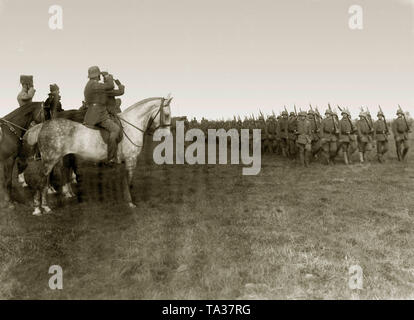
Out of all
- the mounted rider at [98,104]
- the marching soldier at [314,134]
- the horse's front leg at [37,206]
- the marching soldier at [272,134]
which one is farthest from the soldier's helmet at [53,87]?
the marching soldier at [272,134]

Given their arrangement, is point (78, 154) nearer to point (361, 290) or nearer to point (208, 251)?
point (208, 251)

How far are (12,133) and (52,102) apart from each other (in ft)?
4.01

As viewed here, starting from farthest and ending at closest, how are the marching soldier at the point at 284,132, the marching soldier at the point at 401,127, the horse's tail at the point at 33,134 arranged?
the marching soldier at the point at 284,132 → the marching soldier at the point at 401,127 → the horse's tail at the point at 33,134

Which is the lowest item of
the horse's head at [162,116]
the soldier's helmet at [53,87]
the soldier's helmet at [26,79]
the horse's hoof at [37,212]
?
the horse's hoof at [37,212]

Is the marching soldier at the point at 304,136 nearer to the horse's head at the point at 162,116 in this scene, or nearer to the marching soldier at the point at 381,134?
Answer: the marching soldier at the point at 381,134

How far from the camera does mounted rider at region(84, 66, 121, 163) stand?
8.96 metres

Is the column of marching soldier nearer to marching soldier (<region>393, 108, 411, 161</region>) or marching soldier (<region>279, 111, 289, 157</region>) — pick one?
marching soldier (<region>393, 108, 411, 161</region>)

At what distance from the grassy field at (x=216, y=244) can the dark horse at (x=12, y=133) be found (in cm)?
58

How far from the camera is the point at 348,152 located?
1862cm

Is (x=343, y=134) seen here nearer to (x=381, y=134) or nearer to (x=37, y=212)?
(x=381, y=134)

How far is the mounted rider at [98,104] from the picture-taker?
353 inches

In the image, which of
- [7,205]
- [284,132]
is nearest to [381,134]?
[284,132]
